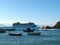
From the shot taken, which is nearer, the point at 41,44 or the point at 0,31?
the point at 41,44

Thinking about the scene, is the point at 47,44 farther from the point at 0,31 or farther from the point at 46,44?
the point at 0,31

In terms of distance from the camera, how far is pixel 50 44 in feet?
221

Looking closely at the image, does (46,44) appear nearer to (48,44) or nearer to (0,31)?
(48,44)

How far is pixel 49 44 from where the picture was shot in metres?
67.7

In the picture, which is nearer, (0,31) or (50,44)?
(50,44)

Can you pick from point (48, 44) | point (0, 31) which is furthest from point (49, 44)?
point (0, 31)

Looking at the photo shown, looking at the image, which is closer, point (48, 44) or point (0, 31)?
point (48, 44)

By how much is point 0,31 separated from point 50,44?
244 ft

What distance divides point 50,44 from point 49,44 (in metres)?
0.44

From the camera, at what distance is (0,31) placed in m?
138

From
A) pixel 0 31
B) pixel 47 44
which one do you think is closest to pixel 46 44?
pixel 47 44

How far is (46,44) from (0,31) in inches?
2912

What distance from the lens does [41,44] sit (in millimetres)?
68000

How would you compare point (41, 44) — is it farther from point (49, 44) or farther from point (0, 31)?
point (0, 31)
